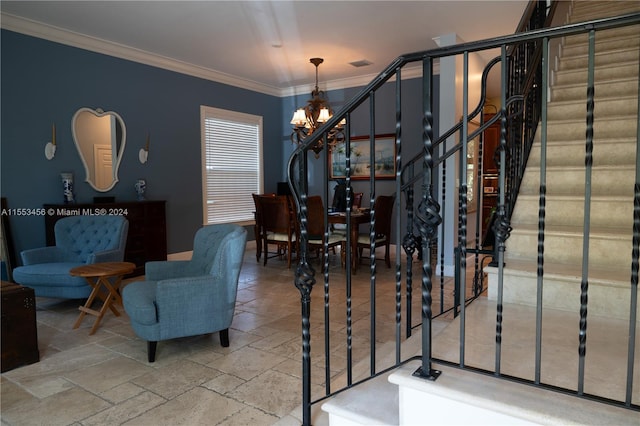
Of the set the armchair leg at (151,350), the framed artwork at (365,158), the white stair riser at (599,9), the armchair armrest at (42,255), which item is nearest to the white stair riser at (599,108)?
the white stair riser at (599,9)

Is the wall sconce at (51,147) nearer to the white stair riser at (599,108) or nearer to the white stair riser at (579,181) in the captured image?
the white stair riser at (579,181)

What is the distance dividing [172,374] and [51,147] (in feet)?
11.8

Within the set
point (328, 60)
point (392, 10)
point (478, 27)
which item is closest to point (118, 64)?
point (328, 60)

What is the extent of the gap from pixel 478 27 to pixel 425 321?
15.3 ft

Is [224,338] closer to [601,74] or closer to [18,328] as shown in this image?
[18,328]

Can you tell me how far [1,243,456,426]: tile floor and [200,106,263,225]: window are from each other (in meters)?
3.35

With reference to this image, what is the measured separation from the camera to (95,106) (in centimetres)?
529

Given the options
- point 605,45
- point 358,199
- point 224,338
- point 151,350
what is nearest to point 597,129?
point 605,45

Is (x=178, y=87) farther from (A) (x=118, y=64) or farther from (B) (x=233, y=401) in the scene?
(B) (x=233, y=401)

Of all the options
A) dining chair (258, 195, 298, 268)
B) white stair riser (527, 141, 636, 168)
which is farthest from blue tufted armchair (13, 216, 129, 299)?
white stair riser (527, 141, 636, 168)

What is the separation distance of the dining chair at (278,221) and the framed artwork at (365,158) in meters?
1.84

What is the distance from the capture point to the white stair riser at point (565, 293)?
189 cm

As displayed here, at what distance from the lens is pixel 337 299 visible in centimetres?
430

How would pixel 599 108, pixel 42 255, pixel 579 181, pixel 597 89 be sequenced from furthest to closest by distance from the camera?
pixel 42 255, pixel 597 89, pixel 599 108, pixel 579 181
